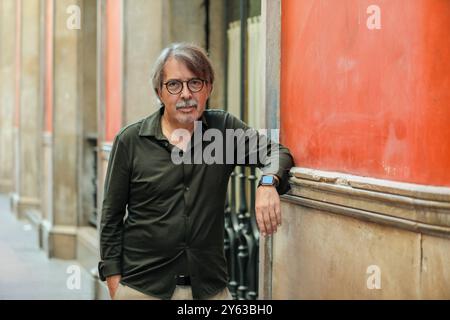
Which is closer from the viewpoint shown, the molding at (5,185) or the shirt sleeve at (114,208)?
the shirt sleeve at (114,208)

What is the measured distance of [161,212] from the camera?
10.8ft

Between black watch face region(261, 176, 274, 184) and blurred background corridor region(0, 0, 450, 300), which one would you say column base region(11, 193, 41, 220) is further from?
black watch face region(261, 176, 274, 184)

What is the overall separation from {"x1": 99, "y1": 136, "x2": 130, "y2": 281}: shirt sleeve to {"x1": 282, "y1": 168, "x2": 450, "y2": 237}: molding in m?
0.83

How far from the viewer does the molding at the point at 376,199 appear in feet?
8.86

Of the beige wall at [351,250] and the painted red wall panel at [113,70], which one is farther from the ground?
the painted red wall panel at [113,70]

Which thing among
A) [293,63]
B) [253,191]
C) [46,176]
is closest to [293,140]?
[293,63]

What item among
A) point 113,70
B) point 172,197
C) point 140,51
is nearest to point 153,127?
point 172,197

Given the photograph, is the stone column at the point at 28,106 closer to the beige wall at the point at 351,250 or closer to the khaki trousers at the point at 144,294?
the beige wall at the point at 351,250

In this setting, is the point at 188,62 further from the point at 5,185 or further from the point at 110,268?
the point at 5,185

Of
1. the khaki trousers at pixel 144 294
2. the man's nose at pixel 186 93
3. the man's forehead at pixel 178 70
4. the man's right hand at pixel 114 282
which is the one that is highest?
the man's forehead at pixel 178 70

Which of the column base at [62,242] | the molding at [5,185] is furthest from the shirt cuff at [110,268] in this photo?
the molding at [5,185]

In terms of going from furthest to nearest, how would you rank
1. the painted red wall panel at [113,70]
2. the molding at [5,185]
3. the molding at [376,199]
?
the molding at [5,185]
the painted red wall panel at [113,70]
the molding at [376,199]

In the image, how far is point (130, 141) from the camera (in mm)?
3291

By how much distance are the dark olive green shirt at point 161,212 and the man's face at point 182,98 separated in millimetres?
88
